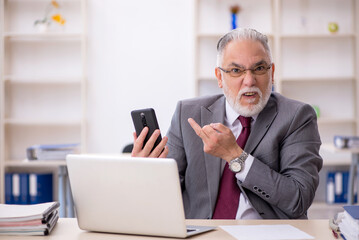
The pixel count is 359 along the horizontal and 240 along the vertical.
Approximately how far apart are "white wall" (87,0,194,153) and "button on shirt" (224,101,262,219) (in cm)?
292

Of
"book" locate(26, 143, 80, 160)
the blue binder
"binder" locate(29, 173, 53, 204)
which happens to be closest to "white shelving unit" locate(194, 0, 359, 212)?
"book" locate(26, 143, 80, 160)

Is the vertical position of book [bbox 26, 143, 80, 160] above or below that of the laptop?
below

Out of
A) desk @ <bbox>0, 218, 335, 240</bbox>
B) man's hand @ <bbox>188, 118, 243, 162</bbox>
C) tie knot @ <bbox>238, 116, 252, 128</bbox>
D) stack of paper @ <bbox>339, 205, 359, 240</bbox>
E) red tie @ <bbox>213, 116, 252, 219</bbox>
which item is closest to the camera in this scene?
stack of paper @ <bbox>339, 205, 359, 240</bbox>

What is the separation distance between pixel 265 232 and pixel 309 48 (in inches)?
151

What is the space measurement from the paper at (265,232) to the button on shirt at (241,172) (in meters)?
0.26

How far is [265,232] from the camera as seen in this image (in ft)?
4.77

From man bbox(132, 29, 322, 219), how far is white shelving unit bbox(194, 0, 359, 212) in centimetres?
290

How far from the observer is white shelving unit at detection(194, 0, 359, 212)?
195 inches

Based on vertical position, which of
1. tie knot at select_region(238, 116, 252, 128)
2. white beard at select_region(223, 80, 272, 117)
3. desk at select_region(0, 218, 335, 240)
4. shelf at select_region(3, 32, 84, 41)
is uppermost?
shelf at select_region(3, 32, 84, 41)

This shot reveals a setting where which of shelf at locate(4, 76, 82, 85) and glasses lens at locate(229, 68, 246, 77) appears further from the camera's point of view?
shelf at locate(4, 76, 82, 85)

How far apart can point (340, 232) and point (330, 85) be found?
12.3ft

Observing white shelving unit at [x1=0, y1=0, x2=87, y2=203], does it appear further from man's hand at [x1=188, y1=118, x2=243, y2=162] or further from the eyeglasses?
man's hand at [x1=188, y1=118, x2=243, y2=162]

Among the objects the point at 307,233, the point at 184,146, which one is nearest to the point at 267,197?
the point at 307,233

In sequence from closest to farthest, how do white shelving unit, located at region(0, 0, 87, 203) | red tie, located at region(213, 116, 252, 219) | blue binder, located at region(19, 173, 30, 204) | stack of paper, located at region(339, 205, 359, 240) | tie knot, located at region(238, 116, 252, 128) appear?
stack of paper, located at region(339, 205, 359, 240) < red tie, located at region(213, 116, 252, 219) < tie knot, located at region(238, 116, 252, 128) < blue binder, located at region(19, 173, 30, 204) < white shelving unit, located at region(0, 0, 87, 203)
